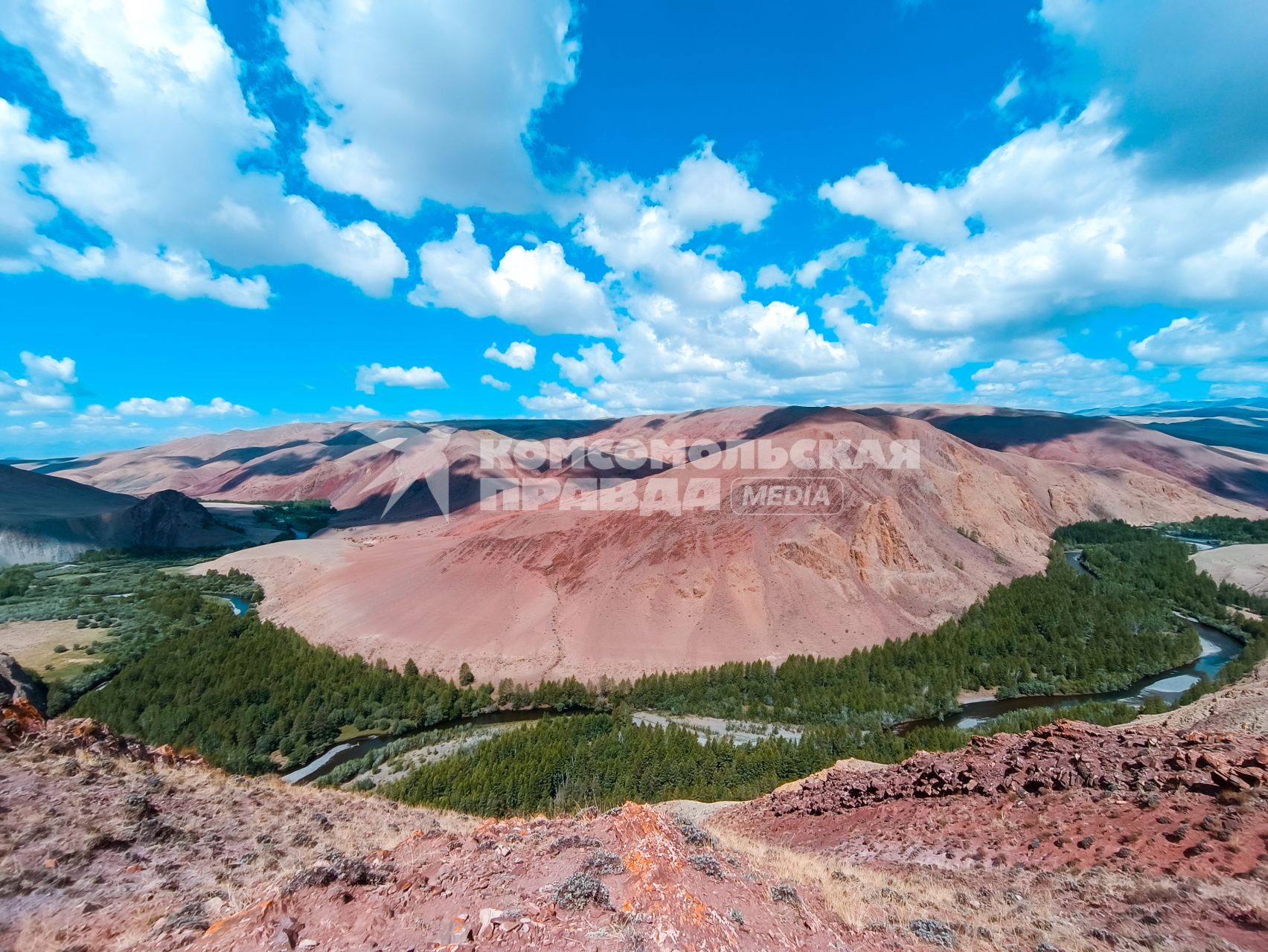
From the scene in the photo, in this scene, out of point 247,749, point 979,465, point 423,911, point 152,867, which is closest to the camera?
point 423,911

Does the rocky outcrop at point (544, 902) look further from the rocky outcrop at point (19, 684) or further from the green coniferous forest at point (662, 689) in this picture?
the rocky outcrop at point (19, 684)

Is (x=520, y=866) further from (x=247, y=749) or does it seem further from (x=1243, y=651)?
(x=1243, y=651)

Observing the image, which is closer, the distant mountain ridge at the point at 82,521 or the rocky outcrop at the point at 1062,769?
the rocky outcrop at the point at 1062,769

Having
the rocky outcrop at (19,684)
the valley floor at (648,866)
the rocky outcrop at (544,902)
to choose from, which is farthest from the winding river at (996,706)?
the rocky outcrop at (544,902)

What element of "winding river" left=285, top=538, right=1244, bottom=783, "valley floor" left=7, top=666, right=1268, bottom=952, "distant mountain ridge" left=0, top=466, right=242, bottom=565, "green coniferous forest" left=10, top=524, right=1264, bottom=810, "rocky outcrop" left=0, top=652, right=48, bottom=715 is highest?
"distant mountain ridge" left=0, top=466, right=242, bottom=565

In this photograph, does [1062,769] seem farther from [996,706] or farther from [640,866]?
[996,706]

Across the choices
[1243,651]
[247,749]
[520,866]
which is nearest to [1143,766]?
[520,866]

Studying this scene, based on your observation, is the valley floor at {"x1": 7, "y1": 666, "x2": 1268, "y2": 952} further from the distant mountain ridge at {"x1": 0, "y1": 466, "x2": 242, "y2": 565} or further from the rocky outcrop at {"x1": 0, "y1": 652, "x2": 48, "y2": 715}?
the distant mountain ridge at {"x1": 0, "y1": 466, "x2": 242, "y2": 565}

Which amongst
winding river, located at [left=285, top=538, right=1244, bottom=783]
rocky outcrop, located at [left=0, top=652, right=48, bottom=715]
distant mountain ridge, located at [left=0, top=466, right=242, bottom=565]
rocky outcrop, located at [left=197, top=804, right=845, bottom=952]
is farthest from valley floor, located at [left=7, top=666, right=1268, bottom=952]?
distant mountain ridge, located at [left=0, top=466, right=242, bottom=565]

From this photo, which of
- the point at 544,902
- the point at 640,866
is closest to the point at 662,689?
the point at 640,866

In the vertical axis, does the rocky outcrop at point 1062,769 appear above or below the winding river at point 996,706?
above

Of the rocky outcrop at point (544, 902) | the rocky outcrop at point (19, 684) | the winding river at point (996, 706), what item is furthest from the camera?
the winding river at point (996, 706)
